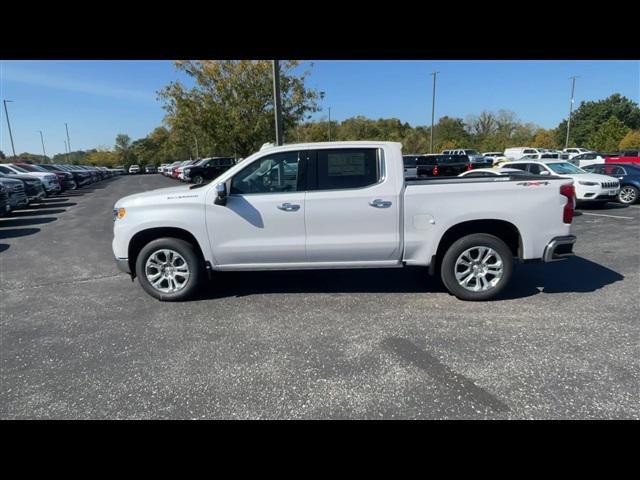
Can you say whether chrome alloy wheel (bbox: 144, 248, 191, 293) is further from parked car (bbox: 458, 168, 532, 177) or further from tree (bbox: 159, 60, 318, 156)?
tree (bbox: 159, 60, 318, 156)

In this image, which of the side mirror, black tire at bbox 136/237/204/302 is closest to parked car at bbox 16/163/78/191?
black tire at bbox 136/237/204/302

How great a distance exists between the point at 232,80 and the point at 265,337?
21.1 m

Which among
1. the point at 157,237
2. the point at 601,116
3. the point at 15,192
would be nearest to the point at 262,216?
the point at 157,237

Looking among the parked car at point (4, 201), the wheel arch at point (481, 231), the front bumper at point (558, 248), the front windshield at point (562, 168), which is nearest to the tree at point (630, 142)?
the front windshield at point (562, 168)

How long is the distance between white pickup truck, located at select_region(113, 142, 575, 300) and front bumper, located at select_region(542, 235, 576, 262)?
12 millimetres

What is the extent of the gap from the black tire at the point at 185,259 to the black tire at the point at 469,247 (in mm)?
3049

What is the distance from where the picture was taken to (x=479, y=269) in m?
4.32

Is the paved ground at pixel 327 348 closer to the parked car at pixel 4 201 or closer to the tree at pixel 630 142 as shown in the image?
the parked car at pixel 4 201

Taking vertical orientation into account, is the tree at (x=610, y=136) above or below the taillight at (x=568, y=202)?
above

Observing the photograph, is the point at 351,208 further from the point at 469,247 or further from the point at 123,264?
the point at 123,264

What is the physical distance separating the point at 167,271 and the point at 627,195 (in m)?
14.8

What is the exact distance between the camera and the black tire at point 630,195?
12.2 m

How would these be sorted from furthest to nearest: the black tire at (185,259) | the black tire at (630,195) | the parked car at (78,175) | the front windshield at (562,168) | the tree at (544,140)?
the tree at (544,140)
the parked car at (78,175)
the black tire at (630,195)
the front windshield at (562,168)
the black tire at (185,259)
